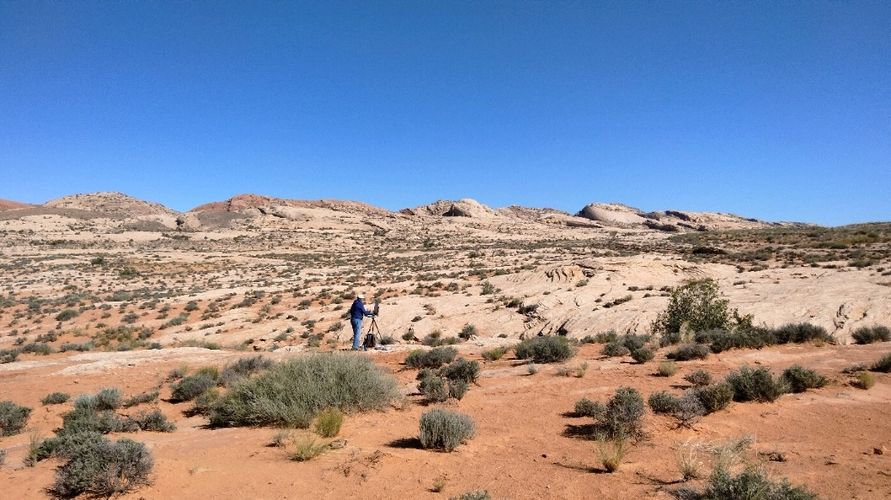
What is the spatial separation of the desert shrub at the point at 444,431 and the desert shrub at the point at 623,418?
5.94 ft

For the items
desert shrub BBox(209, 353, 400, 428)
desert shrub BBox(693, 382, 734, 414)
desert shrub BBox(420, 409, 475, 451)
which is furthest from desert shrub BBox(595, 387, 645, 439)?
desert shrub BBox(209, 353, 400, 428)

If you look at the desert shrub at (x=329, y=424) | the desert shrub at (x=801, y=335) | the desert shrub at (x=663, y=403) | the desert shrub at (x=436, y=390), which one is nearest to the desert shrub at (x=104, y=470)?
the desert shrub at (x=329, y=424)

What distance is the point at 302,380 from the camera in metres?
8.20

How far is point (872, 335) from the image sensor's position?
1178 centimetres

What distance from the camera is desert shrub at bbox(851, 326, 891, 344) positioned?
38.6 feet

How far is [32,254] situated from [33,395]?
58.6m

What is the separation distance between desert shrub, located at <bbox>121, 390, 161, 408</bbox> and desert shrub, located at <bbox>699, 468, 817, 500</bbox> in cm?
1054

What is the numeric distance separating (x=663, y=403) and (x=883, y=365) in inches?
200

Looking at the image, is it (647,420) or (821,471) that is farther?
(647,420)

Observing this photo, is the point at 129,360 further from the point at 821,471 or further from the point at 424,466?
the point at 821,471

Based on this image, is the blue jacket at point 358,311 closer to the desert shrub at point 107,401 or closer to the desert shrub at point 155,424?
the desert shrub at point 107,401

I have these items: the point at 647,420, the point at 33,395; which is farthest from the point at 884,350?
the point at 33,395

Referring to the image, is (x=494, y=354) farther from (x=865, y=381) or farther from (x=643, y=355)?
(x=865, y=381)

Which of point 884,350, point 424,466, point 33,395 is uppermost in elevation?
point 884,350
